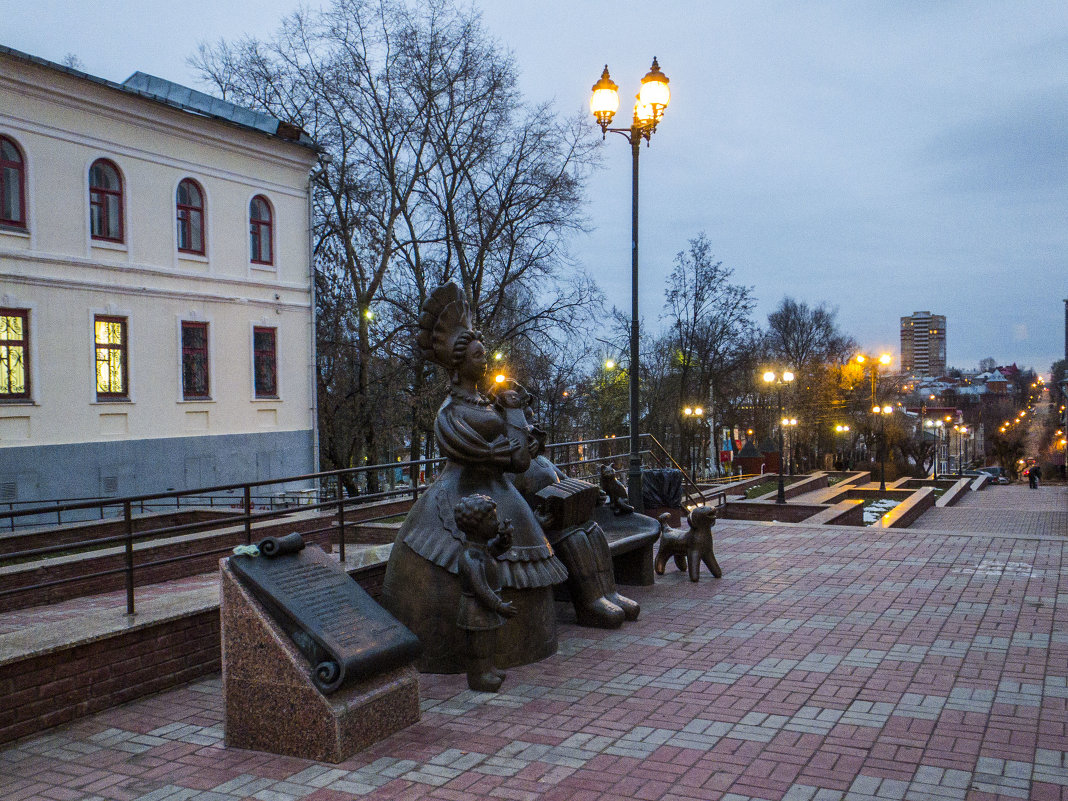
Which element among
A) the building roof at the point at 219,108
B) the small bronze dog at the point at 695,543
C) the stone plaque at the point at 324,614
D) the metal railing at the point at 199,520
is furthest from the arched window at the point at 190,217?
the stone plaque at the point at 324,614

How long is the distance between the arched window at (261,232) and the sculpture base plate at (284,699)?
21.2m

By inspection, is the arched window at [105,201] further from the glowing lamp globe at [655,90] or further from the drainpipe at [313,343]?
the glowing lamp globe at [655,90]

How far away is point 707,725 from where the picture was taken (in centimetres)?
561

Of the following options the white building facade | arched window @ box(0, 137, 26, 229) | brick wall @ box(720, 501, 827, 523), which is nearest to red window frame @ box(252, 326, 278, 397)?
the white building facade

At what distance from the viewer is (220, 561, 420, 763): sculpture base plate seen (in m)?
5.20

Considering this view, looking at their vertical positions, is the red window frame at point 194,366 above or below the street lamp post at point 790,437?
above

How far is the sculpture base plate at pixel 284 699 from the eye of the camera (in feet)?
17.1

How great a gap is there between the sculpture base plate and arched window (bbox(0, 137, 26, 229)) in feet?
57.0

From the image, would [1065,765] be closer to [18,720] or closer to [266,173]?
[18,720]

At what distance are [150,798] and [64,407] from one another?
17.8 meters

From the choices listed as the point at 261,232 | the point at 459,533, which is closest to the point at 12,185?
the point at 261,232

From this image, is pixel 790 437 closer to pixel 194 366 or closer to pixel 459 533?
pixel 194 366

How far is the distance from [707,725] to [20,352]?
740 inches

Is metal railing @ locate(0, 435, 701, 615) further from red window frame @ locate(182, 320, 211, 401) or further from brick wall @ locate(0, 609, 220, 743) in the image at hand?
red window frame @ locate(182, 320, 211, 401)
